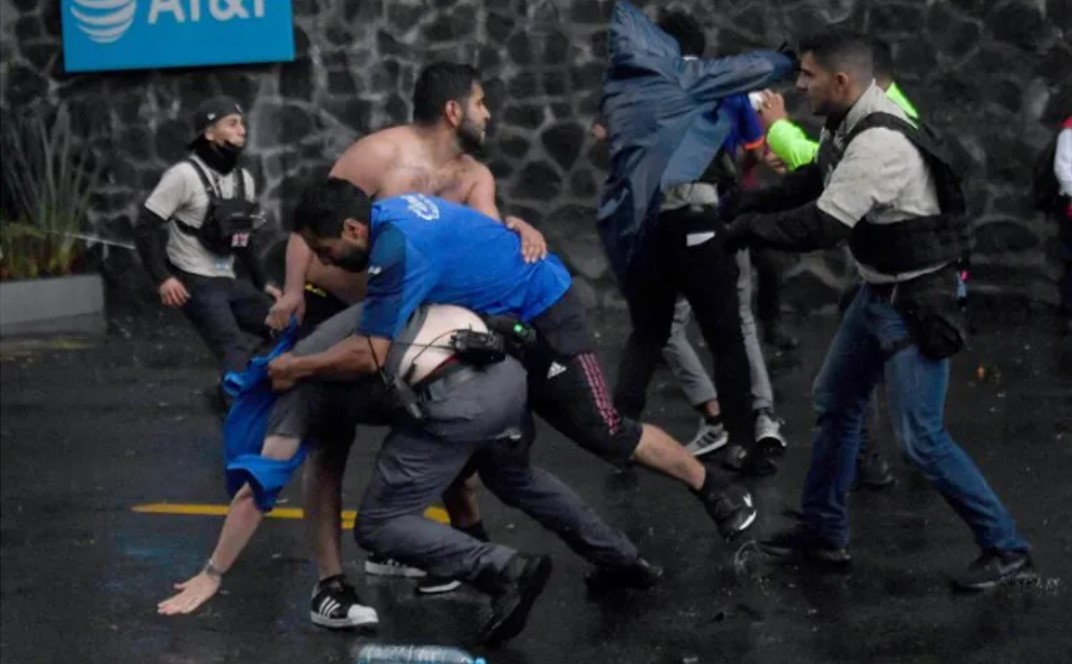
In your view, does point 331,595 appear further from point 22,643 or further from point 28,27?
point 28,27

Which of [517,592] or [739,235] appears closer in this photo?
[517,592]

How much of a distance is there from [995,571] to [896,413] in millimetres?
656

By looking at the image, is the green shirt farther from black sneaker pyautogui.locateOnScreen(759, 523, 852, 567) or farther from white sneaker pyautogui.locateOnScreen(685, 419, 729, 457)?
black sneaker pyautogui.locateOnScreen(759, 523, 852, 567)

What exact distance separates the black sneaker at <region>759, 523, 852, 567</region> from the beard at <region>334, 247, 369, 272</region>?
2067 millimetres

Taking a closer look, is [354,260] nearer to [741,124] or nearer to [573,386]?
[573,386]

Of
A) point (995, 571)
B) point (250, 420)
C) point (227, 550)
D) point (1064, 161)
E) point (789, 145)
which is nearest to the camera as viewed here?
point (227, 550)

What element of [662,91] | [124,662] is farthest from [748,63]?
[124,662]

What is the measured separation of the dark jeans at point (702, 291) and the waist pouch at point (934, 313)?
6.67ft

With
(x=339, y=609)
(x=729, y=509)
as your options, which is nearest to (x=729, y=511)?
(x=729, y=509)

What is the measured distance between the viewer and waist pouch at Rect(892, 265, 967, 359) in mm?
7426

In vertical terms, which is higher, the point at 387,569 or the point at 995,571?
the point at 995,571

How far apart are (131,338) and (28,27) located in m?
3.09

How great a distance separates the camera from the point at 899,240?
747 centimetres

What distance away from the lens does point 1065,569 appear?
25.8ft
